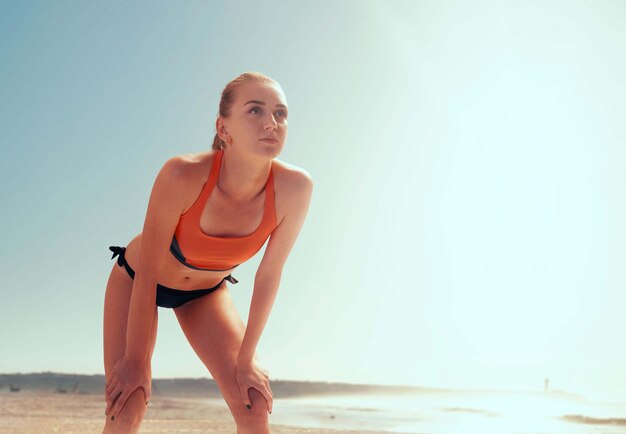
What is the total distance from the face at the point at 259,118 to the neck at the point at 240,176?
4.7 inches

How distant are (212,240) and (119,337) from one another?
79 centimetres

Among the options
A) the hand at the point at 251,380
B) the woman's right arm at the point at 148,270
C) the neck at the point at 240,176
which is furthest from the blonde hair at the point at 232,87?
the hand at the point at 251,380

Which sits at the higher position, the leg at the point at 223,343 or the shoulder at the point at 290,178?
the shoulder at the point at 290,178

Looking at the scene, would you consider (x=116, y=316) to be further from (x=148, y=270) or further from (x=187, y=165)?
(x=187, y=165)

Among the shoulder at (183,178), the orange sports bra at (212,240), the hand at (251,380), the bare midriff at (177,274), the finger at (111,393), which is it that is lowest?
the finger at (111,393)

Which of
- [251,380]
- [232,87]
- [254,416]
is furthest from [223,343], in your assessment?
[232,87]

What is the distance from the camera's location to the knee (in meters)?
3.45

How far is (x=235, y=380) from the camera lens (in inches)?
141

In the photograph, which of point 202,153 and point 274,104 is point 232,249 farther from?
point 274,104

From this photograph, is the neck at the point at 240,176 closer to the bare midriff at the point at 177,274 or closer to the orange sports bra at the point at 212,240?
the orange sports bra at the point at 212,240

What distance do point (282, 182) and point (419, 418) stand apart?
10.3 m

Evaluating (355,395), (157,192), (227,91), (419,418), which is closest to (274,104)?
(227,91)

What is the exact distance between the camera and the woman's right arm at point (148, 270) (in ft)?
11.2

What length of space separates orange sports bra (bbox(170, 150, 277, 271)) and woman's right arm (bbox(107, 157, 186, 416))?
0.33 ft
